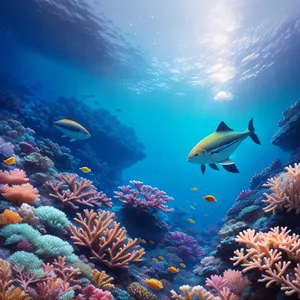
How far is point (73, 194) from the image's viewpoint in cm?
540

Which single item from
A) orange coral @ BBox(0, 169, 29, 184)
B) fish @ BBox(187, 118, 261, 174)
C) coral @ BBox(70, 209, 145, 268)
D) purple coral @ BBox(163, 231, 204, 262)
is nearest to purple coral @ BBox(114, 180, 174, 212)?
purple coral @ BBox(163, 231, 204, 262)

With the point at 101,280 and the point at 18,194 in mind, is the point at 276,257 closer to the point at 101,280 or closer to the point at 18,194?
the point at 101,280

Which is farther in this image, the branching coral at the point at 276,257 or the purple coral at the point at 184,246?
the purple coral at the point at 184,246

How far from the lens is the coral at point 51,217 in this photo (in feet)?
13.4

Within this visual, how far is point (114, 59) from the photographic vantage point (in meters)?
25.6

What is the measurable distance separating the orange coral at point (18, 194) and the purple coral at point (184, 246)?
559 cm

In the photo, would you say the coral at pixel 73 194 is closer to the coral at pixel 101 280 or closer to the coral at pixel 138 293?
the coral at pixel 101 280

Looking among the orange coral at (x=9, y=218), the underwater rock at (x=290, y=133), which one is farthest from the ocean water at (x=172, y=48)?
the orange coral at (x=9, y=218)

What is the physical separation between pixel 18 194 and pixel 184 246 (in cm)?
695

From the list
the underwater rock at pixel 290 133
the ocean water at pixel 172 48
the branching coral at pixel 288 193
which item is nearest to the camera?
the branching coral at pixel 288 193

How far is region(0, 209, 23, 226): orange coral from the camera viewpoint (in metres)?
3.51

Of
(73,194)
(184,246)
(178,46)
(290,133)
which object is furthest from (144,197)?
(178,46)

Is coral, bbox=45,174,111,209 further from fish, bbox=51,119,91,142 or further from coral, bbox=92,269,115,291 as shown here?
coral, bbox=92,269,115,291

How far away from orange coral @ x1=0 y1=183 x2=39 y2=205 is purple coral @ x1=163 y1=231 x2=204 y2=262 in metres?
5.59
